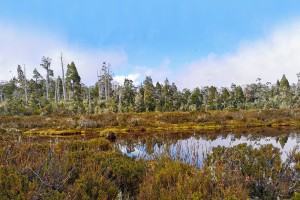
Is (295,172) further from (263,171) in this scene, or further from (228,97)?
(228,97)

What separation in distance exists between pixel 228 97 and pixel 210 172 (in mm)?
45463

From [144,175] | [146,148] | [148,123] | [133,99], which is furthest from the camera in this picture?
[133,99]

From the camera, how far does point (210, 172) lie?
13.0 feet

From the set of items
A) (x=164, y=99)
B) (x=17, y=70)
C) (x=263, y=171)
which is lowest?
(x=263, y=171)

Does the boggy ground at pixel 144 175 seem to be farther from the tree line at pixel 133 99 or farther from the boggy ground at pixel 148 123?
the tree line at pixel 133 99

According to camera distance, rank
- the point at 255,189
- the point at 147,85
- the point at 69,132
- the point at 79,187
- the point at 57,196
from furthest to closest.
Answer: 1. the point at 147,85
2. the point at 69,132
3. the point at 255,189
4. the point at 79,187
5. the point at 57,196

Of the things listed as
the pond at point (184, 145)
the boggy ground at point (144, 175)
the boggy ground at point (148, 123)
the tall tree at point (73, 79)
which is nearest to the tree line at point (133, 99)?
the tall tree at point (73, 79)

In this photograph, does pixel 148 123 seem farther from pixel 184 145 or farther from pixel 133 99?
pixel 133 99

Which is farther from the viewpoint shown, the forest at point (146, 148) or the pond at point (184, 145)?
the pond at point (184, 145)

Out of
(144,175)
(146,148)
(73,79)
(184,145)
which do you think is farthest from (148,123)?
(73,79)

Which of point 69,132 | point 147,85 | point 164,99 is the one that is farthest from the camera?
point 147,85

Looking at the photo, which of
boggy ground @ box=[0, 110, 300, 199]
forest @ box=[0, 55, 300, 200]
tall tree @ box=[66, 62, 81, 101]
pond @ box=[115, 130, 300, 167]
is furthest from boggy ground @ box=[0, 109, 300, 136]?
tall tree @ box=[66, 62, 81, 101]

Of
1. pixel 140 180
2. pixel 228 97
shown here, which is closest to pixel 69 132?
pixel 140 180

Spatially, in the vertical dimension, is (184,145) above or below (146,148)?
below
